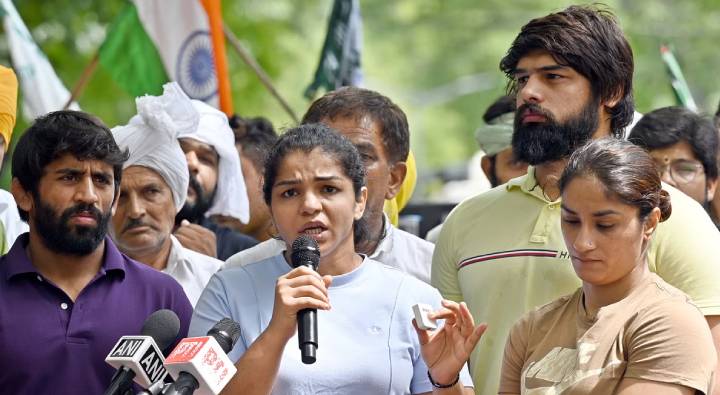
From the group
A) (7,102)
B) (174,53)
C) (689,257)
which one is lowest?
(689,257)

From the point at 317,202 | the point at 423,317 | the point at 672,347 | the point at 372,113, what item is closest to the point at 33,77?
the point at 372,113

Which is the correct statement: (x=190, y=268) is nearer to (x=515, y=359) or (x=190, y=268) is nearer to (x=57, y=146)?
(x=57, y=146)

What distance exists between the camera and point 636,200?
15.7 ft

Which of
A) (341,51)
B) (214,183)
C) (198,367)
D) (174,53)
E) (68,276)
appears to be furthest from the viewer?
(341,51)

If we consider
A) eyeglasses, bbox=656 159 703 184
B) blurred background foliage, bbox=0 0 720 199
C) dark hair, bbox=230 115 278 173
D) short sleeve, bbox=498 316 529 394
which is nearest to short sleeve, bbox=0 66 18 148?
dark hair, bbox=230 115 278 173

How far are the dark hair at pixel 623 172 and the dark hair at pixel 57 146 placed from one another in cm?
186

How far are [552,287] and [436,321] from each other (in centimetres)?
68

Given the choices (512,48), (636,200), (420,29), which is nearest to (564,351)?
(636,200)

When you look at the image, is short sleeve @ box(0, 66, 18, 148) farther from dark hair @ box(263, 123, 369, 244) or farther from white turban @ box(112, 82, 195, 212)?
dark hair @ box(263, 123, 369, 244)

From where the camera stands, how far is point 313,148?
5367 mm

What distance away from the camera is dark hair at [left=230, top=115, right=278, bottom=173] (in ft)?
29.1

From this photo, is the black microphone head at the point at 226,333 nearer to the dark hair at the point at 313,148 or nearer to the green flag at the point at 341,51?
the dark hair at the point at 313,148

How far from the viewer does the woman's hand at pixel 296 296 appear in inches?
181

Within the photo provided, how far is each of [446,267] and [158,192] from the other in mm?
1845
